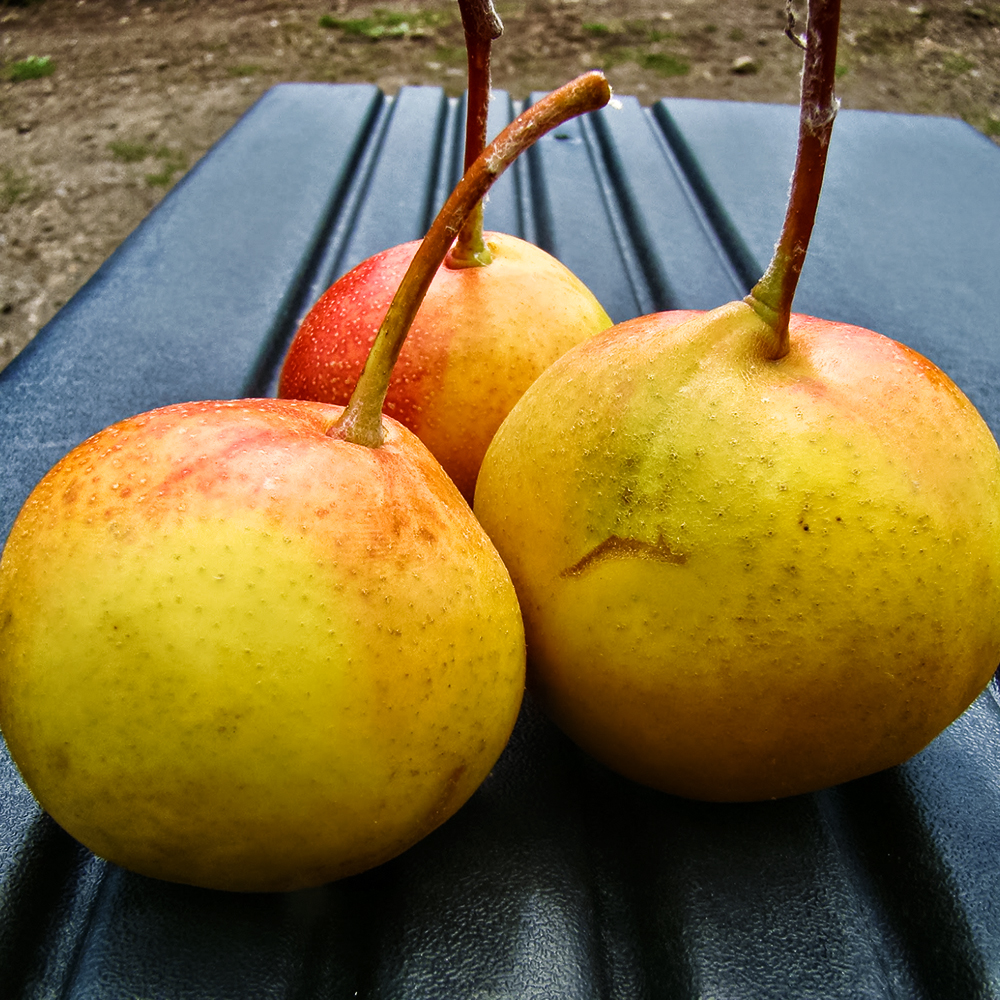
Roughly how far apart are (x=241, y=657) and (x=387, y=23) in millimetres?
4415

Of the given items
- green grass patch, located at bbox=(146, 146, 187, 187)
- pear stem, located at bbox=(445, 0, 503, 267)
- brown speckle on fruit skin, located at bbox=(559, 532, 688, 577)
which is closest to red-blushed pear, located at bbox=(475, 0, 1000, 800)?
brown speckle on fruit skin, located at bbox=(559, 532, 688, 577)

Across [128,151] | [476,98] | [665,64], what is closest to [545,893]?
[476,98]

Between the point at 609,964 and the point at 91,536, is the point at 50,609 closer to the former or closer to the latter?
the point at 91,536

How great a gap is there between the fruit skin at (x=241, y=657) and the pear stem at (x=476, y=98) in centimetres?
31

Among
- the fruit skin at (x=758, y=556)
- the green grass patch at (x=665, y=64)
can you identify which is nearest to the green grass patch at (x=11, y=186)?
the green grass patch at (x=665, y=64)

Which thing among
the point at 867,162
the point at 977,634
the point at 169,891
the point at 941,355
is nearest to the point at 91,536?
the point at 169,891

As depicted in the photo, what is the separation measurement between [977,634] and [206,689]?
0.46 m

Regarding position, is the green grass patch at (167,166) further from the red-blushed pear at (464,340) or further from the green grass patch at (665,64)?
the red-blushed pear at (464,340)

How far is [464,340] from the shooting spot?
770 mm

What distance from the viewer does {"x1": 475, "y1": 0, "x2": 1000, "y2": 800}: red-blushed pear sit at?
522 mm

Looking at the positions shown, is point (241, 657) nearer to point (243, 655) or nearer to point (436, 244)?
point (243, 655)

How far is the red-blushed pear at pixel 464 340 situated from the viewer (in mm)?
766

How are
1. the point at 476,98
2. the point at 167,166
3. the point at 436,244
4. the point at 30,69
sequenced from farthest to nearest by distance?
the point at 30,69
the point at 167,166
the point at 476,98
the point at 436,244

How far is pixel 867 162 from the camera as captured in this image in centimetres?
162
